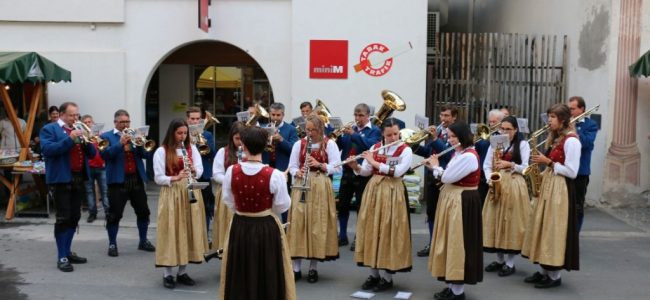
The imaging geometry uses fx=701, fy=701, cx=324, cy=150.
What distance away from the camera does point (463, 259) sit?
21.8 feet

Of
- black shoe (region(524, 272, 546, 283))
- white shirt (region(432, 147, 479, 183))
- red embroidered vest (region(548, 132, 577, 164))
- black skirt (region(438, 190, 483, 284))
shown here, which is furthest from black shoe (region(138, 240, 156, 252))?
red embroidered vest (region(548, 132, 577, 164))

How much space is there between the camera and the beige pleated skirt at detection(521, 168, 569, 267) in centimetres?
724

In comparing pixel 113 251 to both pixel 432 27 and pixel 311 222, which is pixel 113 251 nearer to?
pixel 311 222

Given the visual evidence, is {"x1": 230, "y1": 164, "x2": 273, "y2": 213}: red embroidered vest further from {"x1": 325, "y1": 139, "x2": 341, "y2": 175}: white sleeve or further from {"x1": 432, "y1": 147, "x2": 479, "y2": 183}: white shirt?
{"x1": 325, "y1": 139, "x2": 341, "y2": 175}: white sleeve

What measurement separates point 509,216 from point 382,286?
5.75ft

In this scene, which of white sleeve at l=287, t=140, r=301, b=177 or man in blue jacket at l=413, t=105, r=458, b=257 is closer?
white sleeve at l=287, t=140, r=301, b=177

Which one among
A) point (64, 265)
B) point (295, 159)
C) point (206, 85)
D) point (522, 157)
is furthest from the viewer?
point (206, 85)

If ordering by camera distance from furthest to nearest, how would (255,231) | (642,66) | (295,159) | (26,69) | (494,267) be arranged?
(642,66) → (26,69) → (494,267) → (295,159) → (255,231)

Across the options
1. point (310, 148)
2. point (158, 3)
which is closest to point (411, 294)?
point (310, 148)

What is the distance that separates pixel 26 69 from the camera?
10.8 meters

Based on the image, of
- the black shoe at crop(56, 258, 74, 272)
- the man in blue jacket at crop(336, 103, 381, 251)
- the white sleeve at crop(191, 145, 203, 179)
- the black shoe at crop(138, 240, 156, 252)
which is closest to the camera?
the white sleeve at crop(191, 145, 203, 179)

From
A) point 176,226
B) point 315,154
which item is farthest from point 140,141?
point 315,154

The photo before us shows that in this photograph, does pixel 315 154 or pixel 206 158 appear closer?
pixel 315 154

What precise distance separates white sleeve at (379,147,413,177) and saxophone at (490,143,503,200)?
3.53 ft
